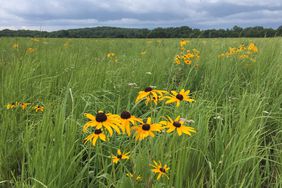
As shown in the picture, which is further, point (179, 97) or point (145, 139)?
point (145, 139)

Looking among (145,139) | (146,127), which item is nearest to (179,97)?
(146,127)

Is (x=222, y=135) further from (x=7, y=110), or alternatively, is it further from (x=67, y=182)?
(x=7, y=110)

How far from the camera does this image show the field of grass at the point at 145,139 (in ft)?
3.88

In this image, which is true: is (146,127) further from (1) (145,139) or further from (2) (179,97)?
(1) (145,139)

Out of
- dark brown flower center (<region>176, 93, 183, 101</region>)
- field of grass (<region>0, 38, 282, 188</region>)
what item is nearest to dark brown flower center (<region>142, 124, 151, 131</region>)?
field of grass (<region>0, 38, 282, 188</region>)

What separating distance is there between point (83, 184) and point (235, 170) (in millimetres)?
690

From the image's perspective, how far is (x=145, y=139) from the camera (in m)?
1.43

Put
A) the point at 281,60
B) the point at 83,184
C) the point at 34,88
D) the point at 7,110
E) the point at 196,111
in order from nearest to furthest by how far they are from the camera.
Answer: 1. the point at 83,184
2. the point at 196,111
3. the point at 7,110
4. the point at 34,88
5. the point at 281,60

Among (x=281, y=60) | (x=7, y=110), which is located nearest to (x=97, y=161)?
(x=7, y=110)

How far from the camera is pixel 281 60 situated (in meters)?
2.75

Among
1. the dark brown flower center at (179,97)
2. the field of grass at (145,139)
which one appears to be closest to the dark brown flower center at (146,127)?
the field of grass at (145,139)

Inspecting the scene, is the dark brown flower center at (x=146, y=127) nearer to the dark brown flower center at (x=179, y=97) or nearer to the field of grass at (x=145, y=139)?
the field of grass at (x=145, y=139)

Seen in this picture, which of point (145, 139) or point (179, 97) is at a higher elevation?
point (179, 97)

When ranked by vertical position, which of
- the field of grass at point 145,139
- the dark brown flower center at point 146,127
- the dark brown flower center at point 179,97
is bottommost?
the field of grass at point 145,139
